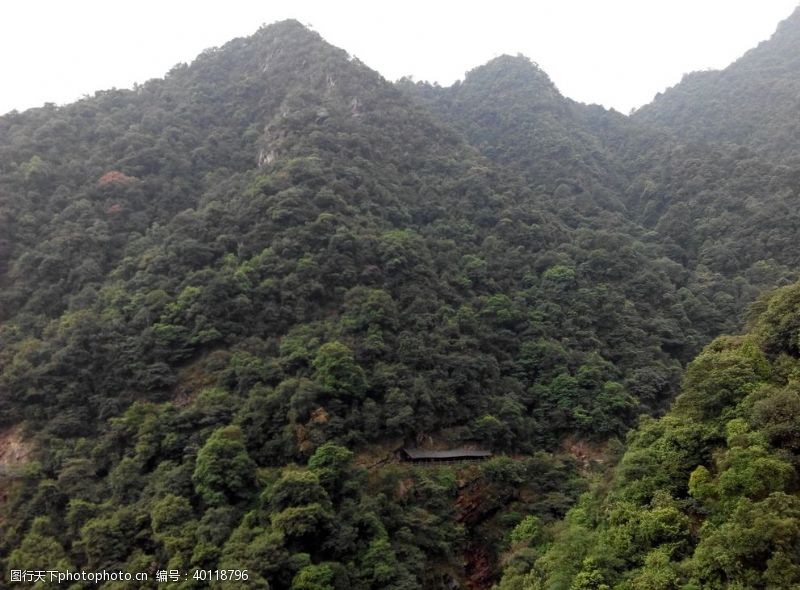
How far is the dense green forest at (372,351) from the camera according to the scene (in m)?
17.8

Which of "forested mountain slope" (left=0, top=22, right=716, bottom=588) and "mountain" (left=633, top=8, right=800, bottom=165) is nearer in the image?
"forested mountain slope" (left=0, top=22, right=716, bottom=588)

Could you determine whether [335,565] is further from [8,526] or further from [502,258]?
[502,258]

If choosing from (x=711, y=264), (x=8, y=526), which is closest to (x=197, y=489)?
(x=8, y=526)

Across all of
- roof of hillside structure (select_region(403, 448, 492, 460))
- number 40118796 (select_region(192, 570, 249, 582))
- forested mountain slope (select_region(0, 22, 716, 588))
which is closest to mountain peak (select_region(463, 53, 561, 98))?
forested mountain slope (select_region(0, 22, 716, 588))

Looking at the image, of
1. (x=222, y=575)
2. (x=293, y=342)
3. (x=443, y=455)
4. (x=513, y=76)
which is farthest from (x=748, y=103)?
(x=222, y=575)

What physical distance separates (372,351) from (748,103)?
58243mm

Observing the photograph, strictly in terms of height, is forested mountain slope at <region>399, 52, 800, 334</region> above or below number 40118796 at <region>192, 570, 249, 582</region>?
above

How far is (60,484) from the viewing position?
72.2 feet

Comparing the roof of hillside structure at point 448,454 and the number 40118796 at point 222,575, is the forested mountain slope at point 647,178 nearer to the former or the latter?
the roof of hillside structure at point 448,454

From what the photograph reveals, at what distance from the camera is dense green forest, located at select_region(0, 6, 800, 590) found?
17.8 m

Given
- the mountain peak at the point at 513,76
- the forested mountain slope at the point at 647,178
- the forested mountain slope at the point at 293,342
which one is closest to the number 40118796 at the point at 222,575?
the forested mountain slope at the point at 293,342

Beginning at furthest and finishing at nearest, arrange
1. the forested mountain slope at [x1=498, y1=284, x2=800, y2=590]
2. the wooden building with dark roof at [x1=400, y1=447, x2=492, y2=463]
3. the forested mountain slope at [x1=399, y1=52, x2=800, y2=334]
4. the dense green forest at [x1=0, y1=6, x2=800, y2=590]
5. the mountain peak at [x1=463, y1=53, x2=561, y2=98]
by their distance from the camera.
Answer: the mountain peak at [x1=463, y1=53, x2=561, y2=98]
the forested mountain slope at [x1=399, y1=52, x2=800, y2=334]
the wooden building with dark roof at [x1=400, y1=447, x2=492, y2=463]
the dense green forest at [x1=0, y1=6, x2=800, y2=590]
the forested mountain slope at [x1=498, y1=284, x2=800, y2=590]

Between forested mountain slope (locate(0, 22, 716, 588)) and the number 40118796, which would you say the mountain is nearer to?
forested mountain slope (locate(0, 22, 716, 588))

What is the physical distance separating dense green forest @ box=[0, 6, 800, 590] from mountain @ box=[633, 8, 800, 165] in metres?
3.82
